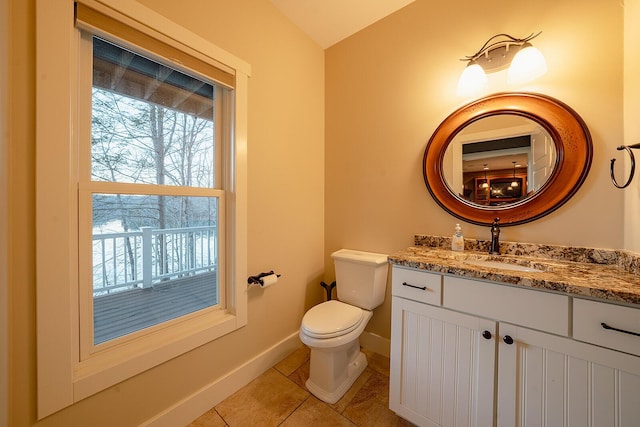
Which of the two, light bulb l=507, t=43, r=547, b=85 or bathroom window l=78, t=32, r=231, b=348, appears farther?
light bulb l=507, t=43, r=547, b=85

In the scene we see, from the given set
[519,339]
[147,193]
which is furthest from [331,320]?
[147,193]

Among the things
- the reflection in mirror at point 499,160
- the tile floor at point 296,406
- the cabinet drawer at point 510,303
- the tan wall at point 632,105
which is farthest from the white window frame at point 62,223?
the tan wall at point 632,105

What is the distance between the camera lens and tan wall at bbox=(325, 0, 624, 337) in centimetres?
116

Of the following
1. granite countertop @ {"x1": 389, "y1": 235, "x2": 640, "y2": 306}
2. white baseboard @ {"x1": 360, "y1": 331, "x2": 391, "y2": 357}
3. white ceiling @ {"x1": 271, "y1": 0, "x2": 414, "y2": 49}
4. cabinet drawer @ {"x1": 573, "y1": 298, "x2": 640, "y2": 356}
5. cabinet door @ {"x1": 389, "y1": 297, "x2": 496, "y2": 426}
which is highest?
white ceiling @ {"x1": 271, "y1": 0, "x2": 414, "y2": 49}

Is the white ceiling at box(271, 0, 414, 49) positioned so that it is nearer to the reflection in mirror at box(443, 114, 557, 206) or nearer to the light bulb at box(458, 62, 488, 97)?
the light bulb at box(458, 62, 488, 97)

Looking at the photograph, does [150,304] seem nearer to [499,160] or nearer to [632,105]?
[499,160]

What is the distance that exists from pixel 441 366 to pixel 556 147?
130cm

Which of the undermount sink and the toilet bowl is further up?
the undermount sink

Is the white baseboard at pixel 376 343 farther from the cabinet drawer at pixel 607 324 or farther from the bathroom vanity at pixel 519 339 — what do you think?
the cabinet drawer at pixel 607 324

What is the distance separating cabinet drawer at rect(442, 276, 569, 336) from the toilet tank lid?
0.59m

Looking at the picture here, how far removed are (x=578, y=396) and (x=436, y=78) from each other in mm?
1764

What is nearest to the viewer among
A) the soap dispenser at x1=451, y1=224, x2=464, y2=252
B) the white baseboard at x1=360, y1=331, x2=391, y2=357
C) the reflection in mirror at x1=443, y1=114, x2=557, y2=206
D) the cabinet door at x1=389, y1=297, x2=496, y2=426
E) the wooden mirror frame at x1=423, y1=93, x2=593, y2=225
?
the cabinet door at x1=389, y1=297, x2=496, y2=426

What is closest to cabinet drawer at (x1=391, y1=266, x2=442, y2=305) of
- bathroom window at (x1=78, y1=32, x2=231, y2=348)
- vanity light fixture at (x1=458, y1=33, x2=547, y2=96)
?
bathroom window at (x1=78, y1=32, x2=231, y2=348)

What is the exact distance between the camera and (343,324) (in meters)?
1.44
